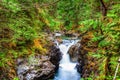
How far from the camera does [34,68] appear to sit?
1026cm

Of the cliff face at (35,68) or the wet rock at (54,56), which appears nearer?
the cliff face at (35,68)

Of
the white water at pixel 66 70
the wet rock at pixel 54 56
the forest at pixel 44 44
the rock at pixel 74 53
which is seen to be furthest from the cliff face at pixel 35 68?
the rock at pixel 74 53

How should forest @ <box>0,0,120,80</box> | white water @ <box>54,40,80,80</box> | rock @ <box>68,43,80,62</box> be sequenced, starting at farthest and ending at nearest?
rock @ <box>68,43,80,62</box>, white water @ <box>54,40,80,80</box>, forest @ <box>0,0,120,80</box>

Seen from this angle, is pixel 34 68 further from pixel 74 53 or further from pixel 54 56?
pixel 74 53

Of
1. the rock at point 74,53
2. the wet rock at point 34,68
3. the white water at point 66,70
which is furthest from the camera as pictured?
the rock at point 74,53

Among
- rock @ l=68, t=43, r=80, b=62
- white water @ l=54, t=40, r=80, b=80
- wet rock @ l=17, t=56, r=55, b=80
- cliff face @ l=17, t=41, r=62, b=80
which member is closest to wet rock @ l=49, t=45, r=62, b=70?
white water @ l=54, t=40, r=80, b=80

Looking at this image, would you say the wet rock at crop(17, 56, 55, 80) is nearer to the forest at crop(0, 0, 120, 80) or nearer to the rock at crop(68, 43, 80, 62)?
the forest at crop(0, 0, 120, 80)

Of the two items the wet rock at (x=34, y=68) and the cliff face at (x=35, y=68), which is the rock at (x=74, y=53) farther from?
the wet rock at (x=34, y=68)

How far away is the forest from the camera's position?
4406 millimetres

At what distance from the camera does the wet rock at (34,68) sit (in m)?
9.80

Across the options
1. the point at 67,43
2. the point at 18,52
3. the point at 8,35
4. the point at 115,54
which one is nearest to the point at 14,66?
the point at 18,52

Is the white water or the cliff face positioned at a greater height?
the cliff face

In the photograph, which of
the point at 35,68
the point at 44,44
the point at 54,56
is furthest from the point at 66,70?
the point at 35,68

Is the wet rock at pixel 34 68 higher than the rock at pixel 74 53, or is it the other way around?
the wet rock at pixel 34 68
